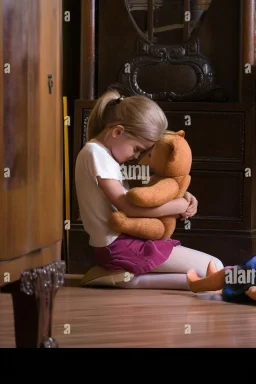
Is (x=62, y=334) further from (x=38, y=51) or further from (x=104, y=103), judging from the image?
(x=104, y=103)

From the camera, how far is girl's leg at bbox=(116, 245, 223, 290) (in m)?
1.83

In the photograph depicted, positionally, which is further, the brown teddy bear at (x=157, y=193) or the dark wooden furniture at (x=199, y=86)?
the dark wooden furniture at (x=199, y=86)

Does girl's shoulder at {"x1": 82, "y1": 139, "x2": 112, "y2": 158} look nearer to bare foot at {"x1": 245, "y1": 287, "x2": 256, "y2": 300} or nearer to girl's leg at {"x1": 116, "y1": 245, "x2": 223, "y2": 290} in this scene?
girl's leg at {"x1": 116, "y1": 245, "x2": 223, "y2": 290}

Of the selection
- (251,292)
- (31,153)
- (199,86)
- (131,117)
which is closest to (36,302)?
(31,153)

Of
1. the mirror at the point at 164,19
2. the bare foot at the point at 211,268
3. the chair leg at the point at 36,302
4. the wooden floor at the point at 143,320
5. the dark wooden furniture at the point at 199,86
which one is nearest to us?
the chair leg at the point at 36,302

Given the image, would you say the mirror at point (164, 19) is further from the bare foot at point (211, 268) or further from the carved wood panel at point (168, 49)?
the bare foot at point (211, 268)

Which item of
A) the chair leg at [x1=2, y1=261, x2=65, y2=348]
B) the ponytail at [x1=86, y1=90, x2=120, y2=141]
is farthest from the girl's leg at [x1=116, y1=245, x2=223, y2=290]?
the chair leg at [x1=2, y1=261, x2=65, y2=348]

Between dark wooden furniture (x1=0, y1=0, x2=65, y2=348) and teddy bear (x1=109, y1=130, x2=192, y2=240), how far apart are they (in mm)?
991

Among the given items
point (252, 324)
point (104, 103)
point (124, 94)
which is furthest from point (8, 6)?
point (124, 94)

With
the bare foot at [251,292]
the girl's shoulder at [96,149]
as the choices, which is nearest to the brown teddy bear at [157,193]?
the girl's shoulder at [96,149]

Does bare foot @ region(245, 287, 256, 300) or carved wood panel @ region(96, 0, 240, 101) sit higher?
carved wood panel @ region(96, 0, 240, 101)

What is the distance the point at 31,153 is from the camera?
0.74 metres

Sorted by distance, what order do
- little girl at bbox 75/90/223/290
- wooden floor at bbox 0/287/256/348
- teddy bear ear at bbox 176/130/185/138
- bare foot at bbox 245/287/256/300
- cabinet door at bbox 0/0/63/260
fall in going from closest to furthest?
cabinet door at bbox 0/0/63/260 → wooden floor at bbox 0/287/256/348 → bare foot at bbox 245/287/256/300 → little girl at bbox 75/90/223/290 → teddy bear ear at bbox 176/130/185/138

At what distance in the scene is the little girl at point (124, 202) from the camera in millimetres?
1835
